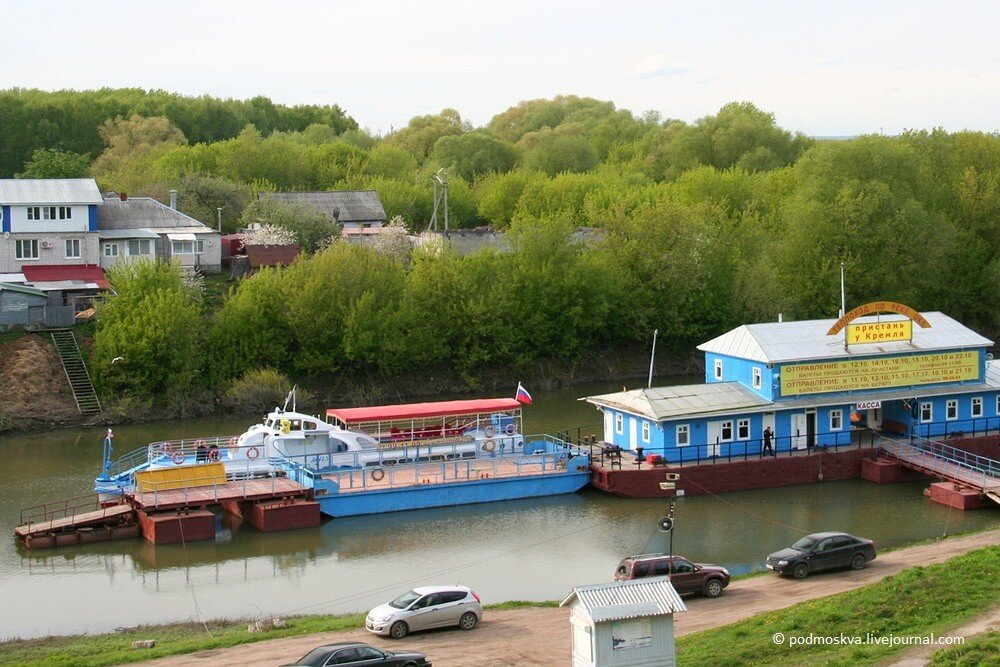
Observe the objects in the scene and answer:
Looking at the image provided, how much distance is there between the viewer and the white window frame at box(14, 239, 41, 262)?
66.2m

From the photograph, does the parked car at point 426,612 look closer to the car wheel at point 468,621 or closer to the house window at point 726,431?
the car wheel at point 468,621

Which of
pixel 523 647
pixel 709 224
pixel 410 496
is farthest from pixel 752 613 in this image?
pixel 709 224

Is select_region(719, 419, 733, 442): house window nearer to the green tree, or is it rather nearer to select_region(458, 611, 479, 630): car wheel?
select_region(458, 611, 479, 630): car wheel

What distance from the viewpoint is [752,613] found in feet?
99.8

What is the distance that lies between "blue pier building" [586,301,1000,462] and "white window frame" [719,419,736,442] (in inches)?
1.4

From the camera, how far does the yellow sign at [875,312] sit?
4881 centimetres

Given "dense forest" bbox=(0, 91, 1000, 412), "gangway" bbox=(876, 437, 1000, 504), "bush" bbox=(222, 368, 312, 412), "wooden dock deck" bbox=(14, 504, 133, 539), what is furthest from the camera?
"dense forest" bbox=(0, 91, 1000, 412)

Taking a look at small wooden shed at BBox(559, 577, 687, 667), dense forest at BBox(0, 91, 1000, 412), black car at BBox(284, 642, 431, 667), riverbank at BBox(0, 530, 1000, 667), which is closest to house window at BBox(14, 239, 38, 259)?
dense forest at BBox(0, 91, 1000, 412)

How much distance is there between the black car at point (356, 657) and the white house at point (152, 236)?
147 ft

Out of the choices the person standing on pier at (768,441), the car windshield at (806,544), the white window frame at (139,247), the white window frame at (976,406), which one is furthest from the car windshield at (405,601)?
the white window frame at (139,247)

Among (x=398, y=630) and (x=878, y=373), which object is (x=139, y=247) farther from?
(x=398, y=630)

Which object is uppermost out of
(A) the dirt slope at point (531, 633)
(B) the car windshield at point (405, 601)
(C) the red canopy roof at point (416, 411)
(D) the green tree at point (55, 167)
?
(D) the green tree at point (55, 167)

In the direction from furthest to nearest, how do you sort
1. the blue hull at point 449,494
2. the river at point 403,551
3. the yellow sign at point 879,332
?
the yellow sign at point 879,332
the blue hull at point 449,494
the river at point 403,551

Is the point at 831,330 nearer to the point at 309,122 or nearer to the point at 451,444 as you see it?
the point at 451,444
